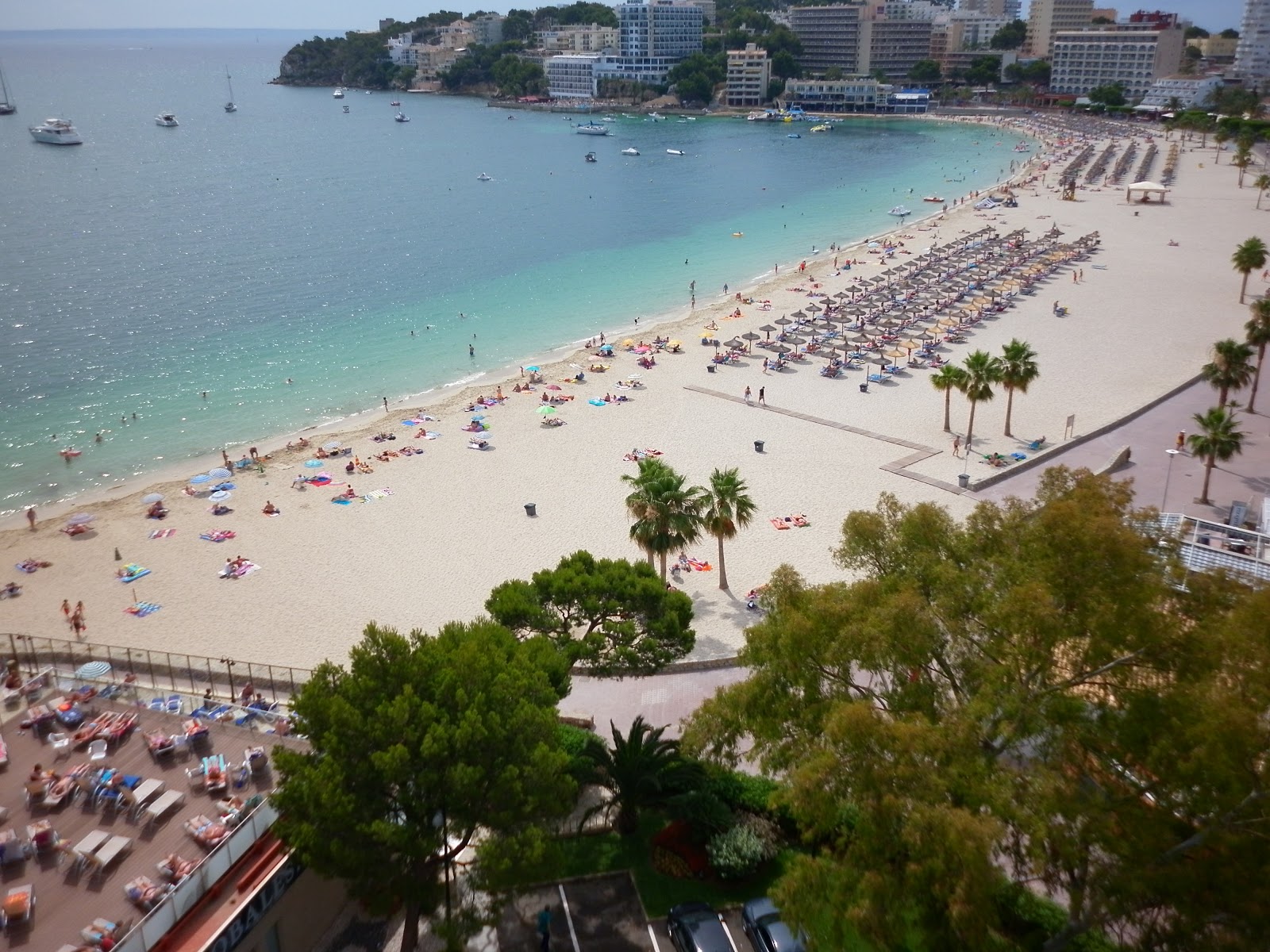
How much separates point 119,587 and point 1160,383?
3758cm

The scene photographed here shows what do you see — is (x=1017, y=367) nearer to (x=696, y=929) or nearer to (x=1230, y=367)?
(x=1230, y=367)

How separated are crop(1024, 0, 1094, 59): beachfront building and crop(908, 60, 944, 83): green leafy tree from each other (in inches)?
1089

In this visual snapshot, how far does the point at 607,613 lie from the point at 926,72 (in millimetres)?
181173

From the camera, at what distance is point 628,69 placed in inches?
7244

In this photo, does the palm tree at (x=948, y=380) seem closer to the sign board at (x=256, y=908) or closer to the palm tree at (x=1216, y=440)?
the palm tree at (x=1216, y=440)

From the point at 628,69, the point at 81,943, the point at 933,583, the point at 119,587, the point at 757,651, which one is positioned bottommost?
the point at 119,587

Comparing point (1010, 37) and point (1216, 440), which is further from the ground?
point (1010, 37)

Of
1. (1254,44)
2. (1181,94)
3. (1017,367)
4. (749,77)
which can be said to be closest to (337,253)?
(1017,367)

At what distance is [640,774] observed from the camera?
15.2 meters

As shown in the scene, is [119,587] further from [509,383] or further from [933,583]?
[933,583]

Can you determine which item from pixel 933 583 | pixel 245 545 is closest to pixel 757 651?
pixel 933 583

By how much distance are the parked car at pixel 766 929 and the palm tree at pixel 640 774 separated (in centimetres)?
230

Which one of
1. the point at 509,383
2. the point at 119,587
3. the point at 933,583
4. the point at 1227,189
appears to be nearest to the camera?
the point at 933,583

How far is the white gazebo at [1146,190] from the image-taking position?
254 feet
